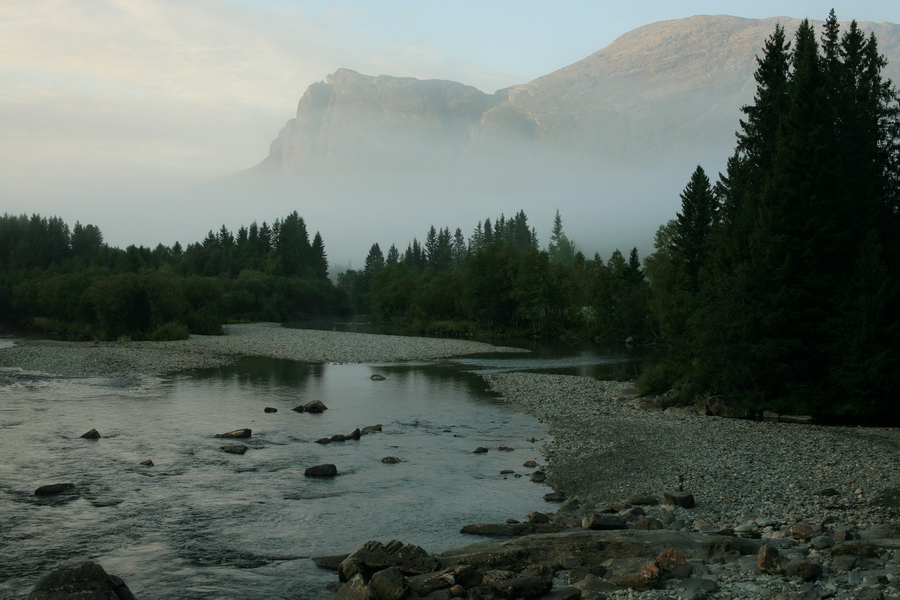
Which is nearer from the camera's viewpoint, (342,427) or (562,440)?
(562,440)

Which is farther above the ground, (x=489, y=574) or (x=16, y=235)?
(x=16, y=235)

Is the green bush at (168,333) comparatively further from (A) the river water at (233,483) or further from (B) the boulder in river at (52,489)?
(B) the boulder in river at (52,489)

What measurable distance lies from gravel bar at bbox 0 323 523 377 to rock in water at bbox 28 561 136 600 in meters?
34.3

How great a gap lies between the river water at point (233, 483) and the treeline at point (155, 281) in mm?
37745

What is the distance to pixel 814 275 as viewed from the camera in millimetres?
33125

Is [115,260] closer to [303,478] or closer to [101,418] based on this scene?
[101,418]

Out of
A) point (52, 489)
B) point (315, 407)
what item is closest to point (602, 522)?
point (52, 489)

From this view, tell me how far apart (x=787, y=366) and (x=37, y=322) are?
81.2m

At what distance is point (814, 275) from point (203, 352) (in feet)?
152

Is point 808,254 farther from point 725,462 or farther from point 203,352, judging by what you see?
point 203,352

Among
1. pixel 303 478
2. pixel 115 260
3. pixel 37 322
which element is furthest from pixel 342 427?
pixel 115 260

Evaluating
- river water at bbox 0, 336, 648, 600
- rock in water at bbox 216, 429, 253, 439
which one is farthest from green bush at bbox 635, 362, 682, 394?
rock in water at bbox 216, 429, 253, 439

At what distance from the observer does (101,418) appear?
87.8 ft

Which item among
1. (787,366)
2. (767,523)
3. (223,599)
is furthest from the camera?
(787,366)
